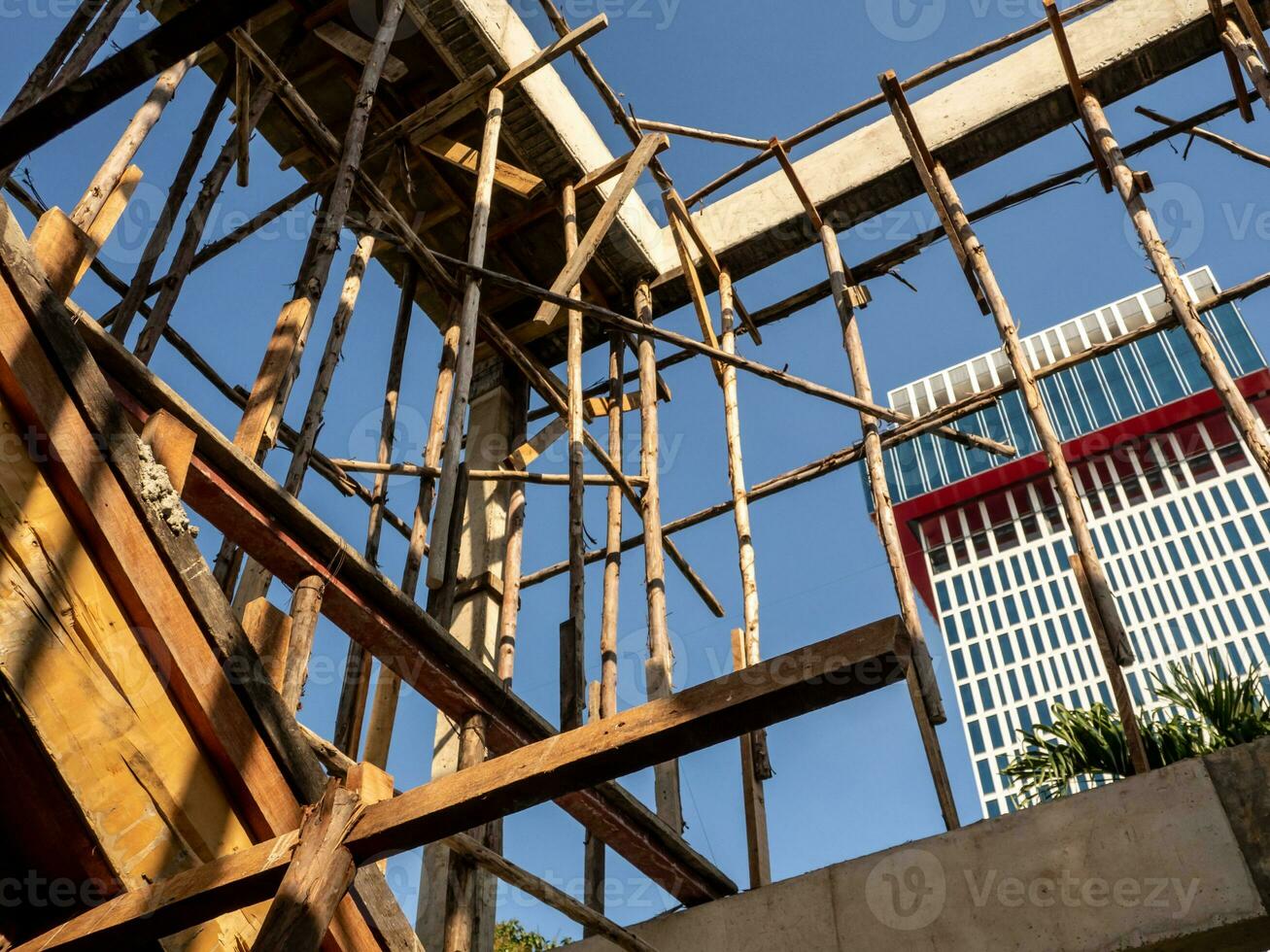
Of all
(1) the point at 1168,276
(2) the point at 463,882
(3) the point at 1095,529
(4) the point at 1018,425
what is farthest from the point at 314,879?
(4) the point at 1018,425

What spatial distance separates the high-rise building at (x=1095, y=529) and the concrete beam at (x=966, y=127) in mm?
61621

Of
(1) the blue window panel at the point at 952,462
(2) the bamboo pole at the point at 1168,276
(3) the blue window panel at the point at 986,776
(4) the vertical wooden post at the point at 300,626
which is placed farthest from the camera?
(1) the blue window panel at the point at 952,462

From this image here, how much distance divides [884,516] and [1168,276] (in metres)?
2.29

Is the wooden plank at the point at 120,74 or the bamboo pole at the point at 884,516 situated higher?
the bamboo pole at the point at 884,516

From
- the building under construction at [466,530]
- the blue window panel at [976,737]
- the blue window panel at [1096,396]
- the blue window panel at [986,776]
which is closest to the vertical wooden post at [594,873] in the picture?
the building under construction at [466,530]

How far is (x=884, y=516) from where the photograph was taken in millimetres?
7270

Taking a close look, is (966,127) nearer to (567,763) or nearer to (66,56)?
(66,56)

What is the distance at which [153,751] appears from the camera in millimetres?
2600

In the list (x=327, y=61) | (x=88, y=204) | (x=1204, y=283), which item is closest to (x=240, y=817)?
(x=88, y=204)

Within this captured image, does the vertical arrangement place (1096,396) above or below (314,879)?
above

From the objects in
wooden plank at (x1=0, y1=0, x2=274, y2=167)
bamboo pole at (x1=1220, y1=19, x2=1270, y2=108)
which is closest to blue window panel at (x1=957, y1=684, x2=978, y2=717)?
bamboo pole at (x1=1220, y1=19, x2=1270, y2=108)

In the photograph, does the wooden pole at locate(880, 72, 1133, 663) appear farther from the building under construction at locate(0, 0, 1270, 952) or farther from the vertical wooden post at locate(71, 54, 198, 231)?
the vertical wooden post at locate(71, 54, 198, 231)

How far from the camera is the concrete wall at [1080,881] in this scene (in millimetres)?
4277

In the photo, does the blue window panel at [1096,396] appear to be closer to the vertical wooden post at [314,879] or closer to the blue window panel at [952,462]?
the blue window panel at [952,462]
